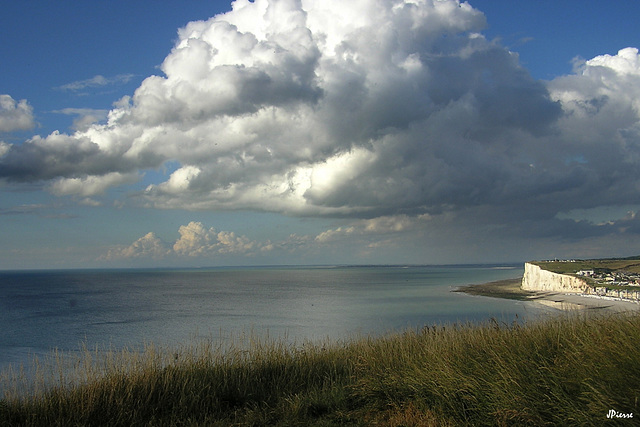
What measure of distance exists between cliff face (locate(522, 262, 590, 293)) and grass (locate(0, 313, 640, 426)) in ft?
228

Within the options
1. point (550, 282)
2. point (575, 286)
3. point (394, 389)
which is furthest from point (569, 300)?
point (394, 389)

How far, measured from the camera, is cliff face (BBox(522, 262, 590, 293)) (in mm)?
70938

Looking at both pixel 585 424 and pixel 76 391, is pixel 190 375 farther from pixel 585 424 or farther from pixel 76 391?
pixel 585 424

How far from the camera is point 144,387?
7973 mm

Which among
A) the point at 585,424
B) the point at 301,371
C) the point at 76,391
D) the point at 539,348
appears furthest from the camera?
the point at 301,371

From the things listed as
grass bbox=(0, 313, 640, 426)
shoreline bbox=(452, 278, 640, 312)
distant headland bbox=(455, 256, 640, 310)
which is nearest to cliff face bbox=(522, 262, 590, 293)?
distant headland bbox=(455, 256, 640, 310)

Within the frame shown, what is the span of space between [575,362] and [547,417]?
96 centimetres

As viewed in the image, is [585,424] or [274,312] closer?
[585,424]

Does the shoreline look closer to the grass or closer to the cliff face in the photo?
the cliff face

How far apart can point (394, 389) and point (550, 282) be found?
270 feet

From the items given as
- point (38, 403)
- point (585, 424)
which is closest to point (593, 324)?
point (585, 424)

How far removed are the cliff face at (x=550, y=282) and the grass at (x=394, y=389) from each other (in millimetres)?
69587

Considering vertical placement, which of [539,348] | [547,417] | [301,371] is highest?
[539,348]

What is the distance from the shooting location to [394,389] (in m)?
7.48
